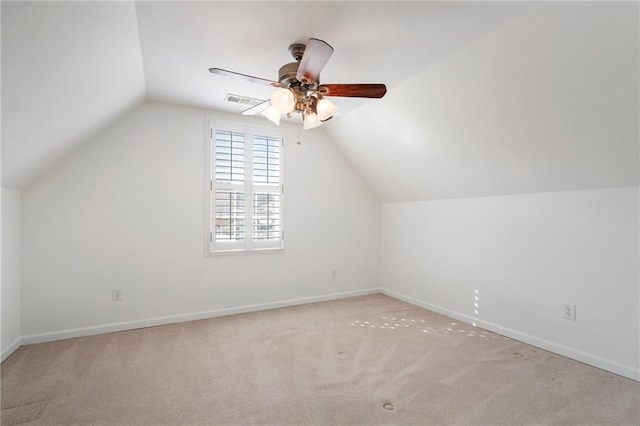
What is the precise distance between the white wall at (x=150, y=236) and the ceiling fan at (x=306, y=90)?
1.81 metres

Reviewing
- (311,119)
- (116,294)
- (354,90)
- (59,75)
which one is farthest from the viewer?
(116,294)

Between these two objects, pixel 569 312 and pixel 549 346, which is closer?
pixel 569 312

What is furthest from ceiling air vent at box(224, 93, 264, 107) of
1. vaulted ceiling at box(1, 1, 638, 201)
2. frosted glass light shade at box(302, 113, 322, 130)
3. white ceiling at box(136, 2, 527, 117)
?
frosted glass light shade at box(302, 113, 322, 130)

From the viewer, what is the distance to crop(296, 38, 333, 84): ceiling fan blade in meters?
1.75

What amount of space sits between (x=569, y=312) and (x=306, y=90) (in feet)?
9.07

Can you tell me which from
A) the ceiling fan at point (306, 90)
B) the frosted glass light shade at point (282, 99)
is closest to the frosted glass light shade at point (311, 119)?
the ceiling fan at point (306, 90)

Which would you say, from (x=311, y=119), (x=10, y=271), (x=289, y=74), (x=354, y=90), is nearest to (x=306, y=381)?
(x=311, y=119)

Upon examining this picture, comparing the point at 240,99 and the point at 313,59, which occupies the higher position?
the point at 240,99

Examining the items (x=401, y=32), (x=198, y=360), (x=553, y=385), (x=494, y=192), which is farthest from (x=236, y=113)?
(x=553, y=385)

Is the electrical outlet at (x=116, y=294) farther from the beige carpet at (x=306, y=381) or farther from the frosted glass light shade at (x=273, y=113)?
the frosted glass light shade at (x=273, y=113)

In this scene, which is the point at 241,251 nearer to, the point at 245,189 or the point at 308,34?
the point at 245,189

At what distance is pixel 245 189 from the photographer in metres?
3.96

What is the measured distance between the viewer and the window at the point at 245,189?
12.5 ft

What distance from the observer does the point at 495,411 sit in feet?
6.37
